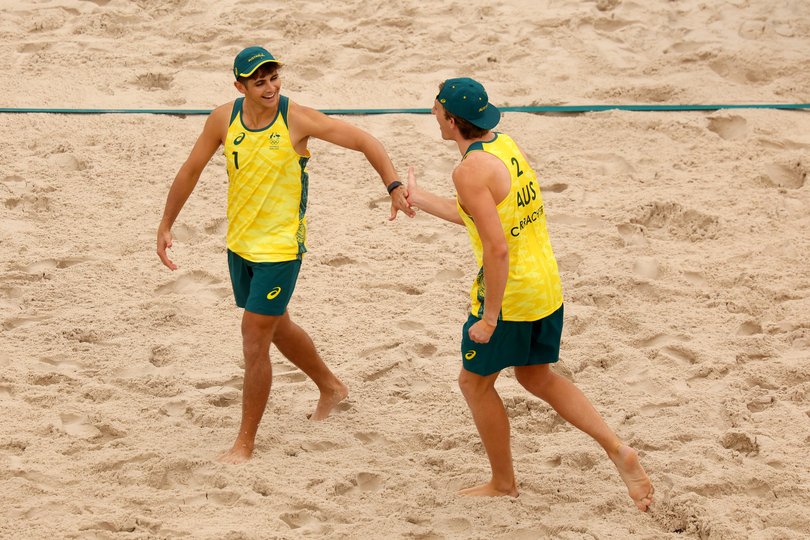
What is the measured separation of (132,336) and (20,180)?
6.66ft

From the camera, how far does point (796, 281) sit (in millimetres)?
6531

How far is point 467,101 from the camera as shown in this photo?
4285 millimetres

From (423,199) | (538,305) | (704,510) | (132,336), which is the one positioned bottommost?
(704,510)

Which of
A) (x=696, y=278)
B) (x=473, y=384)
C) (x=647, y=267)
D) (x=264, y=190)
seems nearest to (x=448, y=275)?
(x=647, y=267)

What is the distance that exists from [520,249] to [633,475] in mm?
1009

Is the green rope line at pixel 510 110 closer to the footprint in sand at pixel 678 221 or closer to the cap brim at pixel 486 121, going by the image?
the footprint in sand at pixel 678 221

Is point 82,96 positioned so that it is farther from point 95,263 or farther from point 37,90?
point 95,263

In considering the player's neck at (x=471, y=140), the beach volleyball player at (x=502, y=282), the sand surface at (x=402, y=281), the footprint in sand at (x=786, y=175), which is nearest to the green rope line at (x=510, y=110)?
the sand surface at (x=402, y=281)

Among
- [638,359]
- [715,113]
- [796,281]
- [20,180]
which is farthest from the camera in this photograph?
[715,113]

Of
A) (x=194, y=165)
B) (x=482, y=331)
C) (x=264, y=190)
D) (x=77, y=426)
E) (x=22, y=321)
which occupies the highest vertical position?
(x=194, y=165)

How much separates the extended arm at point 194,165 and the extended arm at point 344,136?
0.32 metres

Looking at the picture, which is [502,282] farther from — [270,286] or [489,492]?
[270,286]

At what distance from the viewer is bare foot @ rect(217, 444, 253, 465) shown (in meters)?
5.05

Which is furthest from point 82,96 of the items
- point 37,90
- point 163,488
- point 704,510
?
point 704,510
